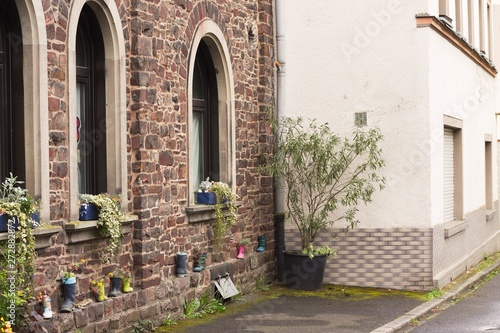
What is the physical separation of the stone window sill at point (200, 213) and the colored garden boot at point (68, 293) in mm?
3032

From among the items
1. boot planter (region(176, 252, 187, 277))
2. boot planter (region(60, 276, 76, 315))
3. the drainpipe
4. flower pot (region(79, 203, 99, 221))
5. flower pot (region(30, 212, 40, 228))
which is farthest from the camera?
the drainpipe

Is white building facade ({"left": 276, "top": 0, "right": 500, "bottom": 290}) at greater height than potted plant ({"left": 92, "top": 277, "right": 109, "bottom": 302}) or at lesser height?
greater

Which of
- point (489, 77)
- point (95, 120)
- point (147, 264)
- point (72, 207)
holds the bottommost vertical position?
point (147, 264)

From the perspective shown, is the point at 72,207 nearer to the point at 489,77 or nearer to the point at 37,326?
the point at 37,326

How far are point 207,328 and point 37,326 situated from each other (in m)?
2.79

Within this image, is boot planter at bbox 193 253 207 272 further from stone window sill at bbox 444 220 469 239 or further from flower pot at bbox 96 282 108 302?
stone window sill at bbox 444 220 469 239

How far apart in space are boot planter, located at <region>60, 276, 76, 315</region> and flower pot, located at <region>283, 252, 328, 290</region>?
5.63 meters

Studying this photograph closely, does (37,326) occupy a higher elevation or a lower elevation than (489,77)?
lower

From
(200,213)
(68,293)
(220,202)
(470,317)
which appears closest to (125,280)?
(68,293)

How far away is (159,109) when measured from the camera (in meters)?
11.2

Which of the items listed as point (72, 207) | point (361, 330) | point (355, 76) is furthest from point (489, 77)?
point (72, 207)

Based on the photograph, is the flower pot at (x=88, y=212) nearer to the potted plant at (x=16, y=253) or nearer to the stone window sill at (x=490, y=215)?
the potted plant at (x=16, y=253)

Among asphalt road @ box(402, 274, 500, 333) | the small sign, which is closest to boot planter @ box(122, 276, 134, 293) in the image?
the small sign

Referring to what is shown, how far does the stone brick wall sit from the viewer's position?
30.4 feet
